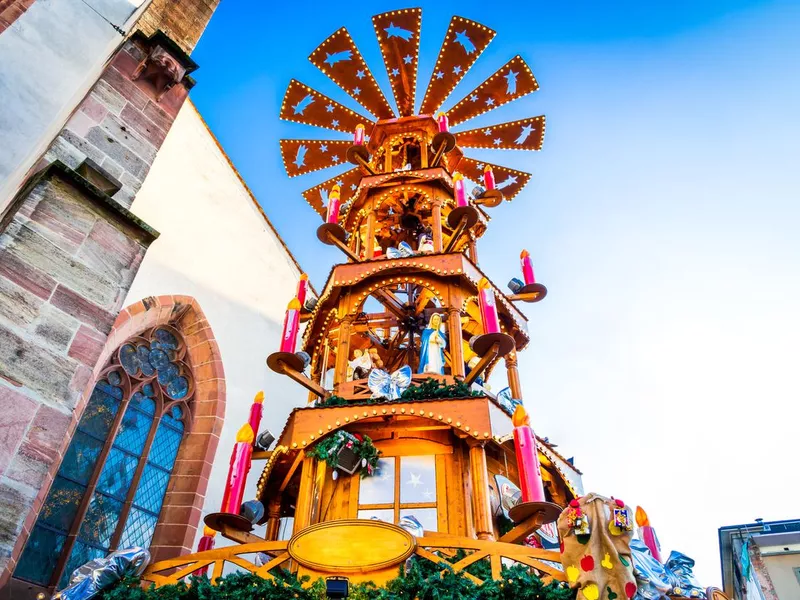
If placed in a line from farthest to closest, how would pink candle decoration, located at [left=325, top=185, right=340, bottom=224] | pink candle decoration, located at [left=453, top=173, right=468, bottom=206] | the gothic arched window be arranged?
pink candle decoration, located at [left=453, top=173, right=468, bottom=206], pink candle decoration, located at [left=325, top=185, right=340, bottom=224], the gothic arched window

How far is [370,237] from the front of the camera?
11.6m

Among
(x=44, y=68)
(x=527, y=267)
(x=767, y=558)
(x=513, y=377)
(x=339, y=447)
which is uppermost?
(x=527, y=267)

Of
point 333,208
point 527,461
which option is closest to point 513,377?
point 527,461

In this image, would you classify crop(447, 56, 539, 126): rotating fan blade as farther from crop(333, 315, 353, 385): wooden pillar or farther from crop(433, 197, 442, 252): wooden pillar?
crop(333, 315, 353, 385): wooden pillar

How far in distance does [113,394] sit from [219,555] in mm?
5171

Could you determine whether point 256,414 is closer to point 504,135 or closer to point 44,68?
point 44,68

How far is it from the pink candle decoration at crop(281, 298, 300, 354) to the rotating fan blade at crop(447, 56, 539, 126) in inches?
295

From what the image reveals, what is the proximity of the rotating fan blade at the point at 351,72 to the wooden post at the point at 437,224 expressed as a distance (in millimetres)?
3587

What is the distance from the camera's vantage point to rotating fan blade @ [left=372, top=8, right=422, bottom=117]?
1361 cm

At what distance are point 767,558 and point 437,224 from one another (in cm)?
1097

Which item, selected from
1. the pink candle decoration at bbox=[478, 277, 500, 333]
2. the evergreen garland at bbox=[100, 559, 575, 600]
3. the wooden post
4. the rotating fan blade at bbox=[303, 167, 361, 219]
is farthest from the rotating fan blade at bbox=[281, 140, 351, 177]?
the evergreen garland at bbox=[100, 559, 575, 600]

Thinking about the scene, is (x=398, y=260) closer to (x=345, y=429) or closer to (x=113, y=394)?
(x=345, y=429)

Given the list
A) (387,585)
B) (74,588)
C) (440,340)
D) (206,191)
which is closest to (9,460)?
(74,588)

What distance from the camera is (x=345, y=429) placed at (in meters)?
8.31
